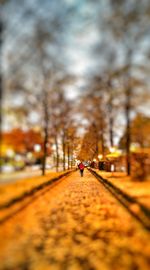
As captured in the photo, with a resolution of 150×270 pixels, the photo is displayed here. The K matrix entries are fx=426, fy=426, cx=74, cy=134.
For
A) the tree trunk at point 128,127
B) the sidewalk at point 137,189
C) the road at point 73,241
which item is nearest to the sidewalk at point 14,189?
the road at point 73,241

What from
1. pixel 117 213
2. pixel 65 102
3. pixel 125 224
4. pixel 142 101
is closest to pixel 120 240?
pixel 125 224

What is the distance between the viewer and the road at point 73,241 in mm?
8562

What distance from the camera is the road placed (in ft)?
28.1

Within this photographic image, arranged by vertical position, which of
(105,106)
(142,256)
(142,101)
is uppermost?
(105,106)

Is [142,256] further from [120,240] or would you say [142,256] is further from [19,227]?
[19,227]

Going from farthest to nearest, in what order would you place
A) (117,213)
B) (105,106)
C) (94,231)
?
(105,106)
(117,213)
(94,231)

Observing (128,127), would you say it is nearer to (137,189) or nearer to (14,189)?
(137,189)

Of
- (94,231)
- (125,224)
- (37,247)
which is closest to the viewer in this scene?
(37,247)

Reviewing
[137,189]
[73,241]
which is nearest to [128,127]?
[137,189]

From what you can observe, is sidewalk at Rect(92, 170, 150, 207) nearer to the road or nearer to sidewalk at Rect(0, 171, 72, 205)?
the road

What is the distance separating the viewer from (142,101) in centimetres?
3159

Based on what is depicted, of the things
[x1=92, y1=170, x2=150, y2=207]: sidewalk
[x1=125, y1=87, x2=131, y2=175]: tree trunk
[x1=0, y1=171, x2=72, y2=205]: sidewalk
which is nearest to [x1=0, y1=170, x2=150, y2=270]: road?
[x1=92, y1=170, x2=150, y2=207]: sidewalk

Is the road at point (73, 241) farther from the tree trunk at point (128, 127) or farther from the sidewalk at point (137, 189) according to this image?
the tree trunk at point (128, 127)

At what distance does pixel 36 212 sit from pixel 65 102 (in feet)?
135
